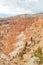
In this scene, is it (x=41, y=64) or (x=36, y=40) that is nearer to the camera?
(x=41, y=64)

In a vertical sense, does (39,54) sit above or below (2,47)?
above

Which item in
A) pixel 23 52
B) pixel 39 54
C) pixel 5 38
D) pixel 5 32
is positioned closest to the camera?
pixel 39 54

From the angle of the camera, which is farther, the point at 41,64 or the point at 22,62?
the point at 22,62

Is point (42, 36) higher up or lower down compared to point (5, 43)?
higher up

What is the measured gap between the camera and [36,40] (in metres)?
29.2

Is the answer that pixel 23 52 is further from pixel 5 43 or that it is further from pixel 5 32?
pixel 5 32

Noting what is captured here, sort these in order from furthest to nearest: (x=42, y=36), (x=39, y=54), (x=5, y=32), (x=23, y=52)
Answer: (x=5, y=32) → (x=42, y=36) → (x=23, y=52) → (x=39, y=54)

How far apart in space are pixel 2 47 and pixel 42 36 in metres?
7.48

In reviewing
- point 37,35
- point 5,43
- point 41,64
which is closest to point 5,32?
point 5,43

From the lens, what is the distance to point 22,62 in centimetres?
2445

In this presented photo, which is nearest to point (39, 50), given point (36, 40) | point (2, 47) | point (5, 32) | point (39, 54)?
point (39, 54)

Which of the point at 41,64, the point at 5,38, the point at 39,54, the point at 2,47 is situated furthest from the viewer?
the point at 5,38

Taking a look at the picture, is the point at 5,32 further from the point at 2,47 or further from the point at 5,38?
the point at 2,47

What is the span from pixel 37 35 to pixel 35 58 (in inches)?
331
